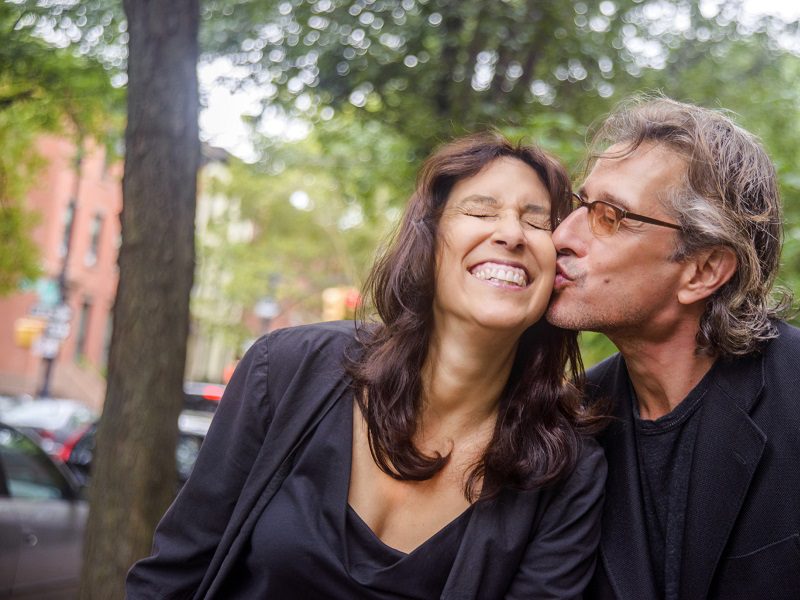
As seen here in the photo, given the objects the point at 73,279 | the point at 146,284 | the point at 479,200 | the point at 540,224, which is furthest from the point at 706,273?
the point at 73,279

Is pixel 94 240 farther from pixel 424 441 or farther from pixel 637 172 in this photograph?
pixel 424 441

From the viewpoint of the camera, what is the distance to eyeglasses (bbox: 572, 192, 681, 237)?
11.3 feet

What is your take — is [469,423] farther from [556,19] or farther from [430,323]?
[556,19]

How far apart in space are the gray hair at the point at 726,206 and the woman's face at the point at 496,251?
504 millimetres

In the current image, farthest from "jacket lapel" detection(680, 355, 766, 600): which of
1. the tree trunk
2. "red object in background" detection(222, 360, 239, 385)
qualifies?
the tree trunk

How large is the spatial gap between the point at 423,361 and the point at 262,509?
2.27ft

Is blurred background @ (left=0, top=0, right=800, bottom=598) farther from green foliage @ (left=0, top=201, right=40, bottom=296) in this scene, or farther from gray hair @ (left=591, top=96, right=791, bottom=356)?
green foliage @ (left=0, top=201, right=40, bottom=296)

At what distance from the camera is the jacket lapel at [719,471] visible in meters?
2.94

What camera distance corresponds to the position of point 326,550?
281 centimetres

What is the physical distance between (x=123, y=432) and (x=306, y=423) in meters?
2.24

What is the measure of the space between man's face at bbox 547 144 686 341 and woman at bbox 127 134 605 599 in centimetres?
12

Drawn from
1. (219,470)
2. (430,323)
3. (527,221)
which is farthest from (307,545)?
(527,221)

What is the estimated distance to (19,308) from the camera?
1409 inches

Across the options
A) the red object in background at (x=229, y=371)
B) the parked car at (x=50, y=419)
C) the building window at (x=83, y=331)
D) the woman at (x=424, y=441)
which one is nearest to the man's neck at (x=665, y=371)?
the woman at (x=424, y=441)
